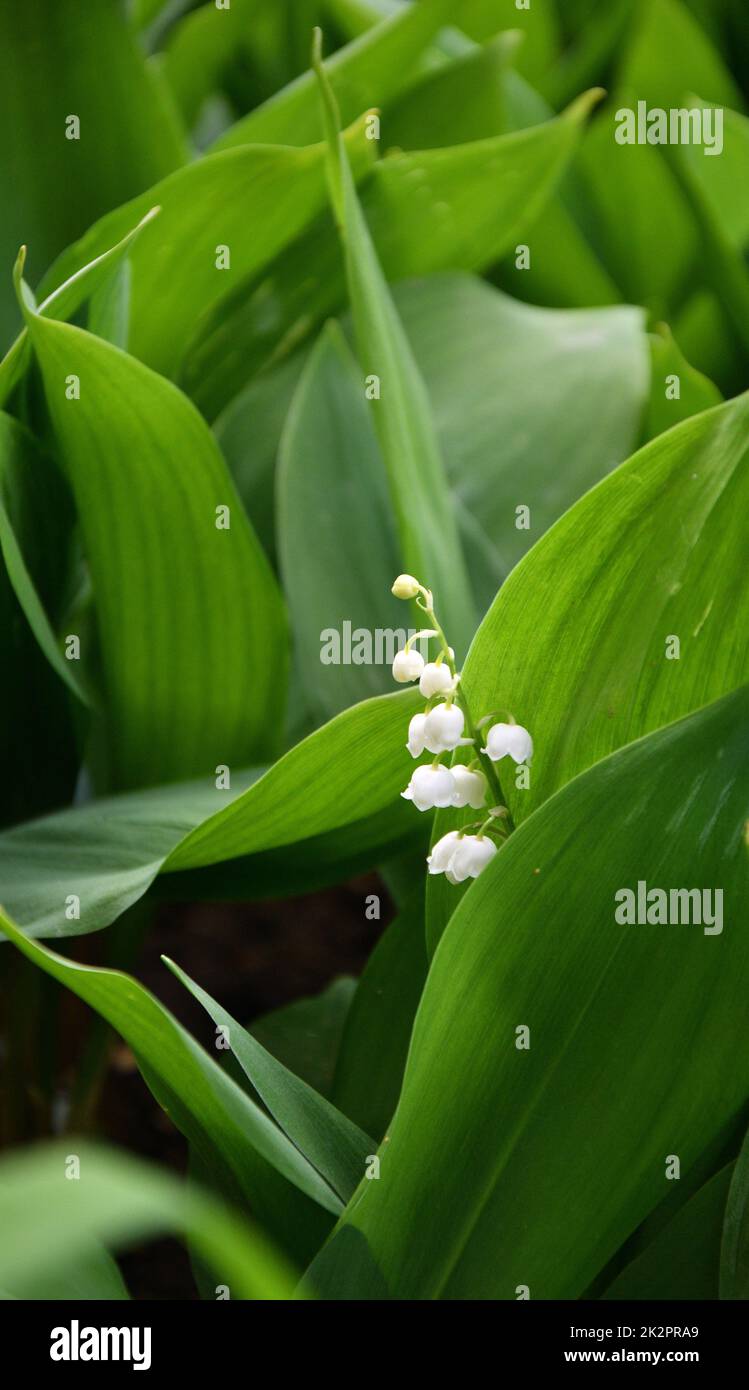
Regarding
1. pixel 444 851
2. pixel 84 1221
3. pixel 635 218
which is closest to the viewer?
pixel 84 1221

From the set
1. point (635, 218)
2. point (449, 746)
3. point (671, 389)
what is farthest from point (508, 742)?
point (635, 218)

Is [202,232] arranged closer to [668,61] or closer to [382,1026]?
[382,1026]

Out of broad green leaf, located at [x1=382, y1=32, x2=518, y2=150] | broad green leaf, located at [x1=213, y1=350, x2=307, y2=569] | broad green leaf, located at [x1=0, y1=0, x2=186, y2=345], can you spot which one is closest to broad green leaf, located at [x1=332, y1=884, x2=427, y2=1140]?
broad green leaf, located at [x1=213, y1=350, x2=307, y2=569]

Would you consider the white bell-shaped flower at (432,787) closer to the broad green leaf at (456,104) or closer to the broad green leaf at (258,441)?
the broad green leaf at (258,441)

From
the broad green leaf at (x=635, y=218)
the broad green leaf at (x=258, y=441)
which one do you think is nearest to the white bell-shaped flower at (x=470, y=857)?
the broad green leaf at (x=258, y=441)

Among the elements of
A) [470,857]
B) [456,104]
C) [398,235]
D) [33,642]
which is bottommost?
[470,857]

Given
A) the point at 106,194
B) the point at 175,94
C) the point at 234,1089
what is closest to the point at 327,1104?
the point at 234,1089

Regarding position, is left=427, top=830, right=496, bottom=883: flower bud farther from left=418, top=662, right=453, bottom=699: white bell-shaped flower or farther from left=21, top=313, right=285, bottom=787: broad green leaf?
left=21, top=313, right=285, bottom=787: broad green leaf
